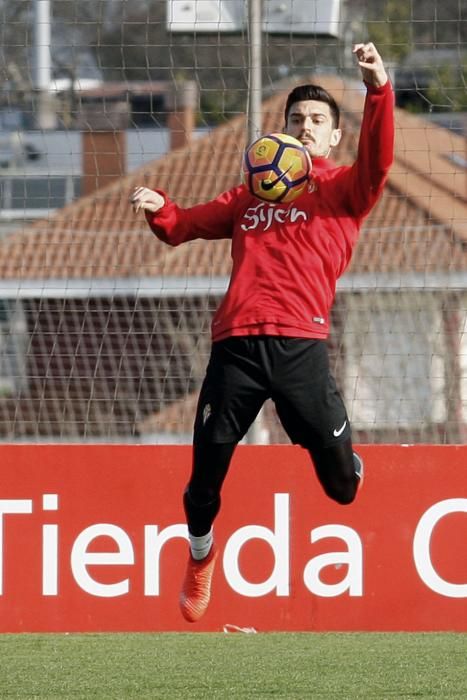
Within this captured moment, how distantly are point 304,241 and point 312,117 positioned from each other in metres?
0.49

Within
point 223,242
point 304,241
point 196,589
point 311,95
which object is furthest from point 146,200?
point 223,242

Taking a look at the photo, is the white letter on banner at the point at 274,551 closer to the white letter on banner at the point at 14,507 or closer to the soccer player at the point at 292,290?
the white letter on banner at the point at 14,507

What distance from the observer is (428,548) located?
8164mm

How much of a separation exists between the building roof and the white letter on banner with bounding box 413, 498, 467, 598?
1.73 m

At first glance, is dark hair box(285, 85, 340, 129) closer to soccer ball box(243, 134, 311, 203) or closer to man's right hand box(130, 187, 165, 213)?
soccer ball box(243, 134, 311, 203)

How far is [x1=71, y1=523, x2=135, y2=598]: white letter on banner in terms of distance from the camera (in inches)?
322

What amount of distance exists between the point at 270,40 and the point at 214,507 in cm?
457

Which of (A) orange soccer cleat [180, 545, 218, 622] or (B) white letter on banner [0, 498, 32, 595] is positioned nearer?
(A) orange soccer cleat [180, 545, 218, 622]

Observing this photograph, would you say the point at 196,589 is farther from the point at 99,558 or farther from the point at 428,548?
the point at 428,548

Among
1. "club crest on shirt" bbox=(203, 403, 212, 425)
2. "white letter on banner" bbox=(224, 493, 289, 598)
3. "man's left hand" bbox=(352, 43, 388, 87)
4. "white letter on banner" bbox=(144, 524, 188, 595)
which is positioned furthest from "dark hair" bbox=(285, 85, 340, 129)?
"white letter on banner" bbox=(144, 524, 188, 595)

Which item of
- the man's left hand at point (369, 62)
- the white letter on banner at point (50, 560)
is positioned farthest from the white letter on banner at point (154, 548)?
the man's left hand at point (369, 62)

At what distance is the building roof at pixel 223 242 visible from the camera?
32.1 ft

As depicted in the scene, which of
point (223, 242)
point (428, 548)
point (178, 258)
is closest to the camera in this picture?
point (428, 548)

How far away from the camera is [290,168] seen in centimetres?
529
